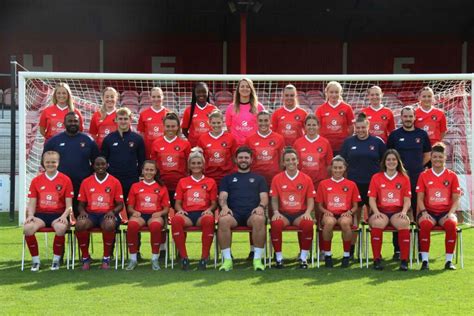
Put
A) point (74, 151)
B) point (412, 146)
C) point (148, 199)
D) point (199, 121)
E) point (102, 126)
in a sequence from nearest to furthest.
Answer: point (148, 199) < point (74, 151) < point (412, 146) < point (199, 121) < point (102, 126)

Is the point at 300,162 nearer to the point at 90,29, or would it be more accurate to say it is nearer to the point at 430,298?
the point at 430,298

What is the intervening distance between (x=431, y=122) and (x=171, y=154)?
294 centimetres

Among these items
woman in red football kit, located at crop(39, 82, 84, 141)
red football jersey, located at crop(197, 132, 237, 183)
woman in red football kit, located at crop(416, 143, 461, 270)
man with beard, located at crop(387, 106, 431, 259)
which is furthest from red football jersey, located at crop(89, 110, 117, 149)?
woman in red football kit, located at crop(416, 143, 461, 270)

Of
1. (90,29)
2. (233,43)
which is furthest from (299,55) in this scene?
(90,29)

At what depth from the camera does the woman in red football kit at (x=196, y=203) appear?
684 centimetres

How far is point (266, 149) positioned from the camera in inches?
290

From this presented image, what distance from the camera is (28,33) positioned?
19.4 metres

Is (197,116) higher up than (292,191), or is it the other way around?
(197,116)

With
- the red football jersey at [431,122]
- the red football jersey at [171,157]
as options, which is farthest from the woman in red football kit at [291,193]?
the red football jersey at [431,122]

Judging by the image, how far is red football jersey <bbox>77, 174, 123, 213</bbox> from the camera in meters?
6.95

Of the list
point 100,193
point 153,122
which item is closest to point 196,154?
point 153,122

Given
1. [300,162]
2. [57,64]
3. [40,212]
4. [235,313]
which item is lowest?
[235,313]

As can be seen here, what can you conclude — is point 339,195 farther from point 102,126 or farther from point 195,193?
point 102,126

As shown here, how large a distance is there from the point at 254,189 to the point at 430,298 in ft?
7.22
